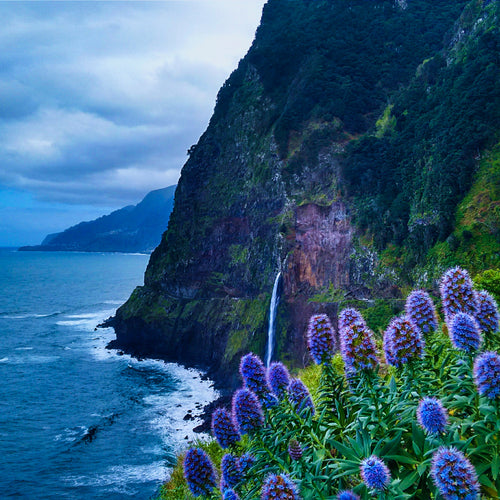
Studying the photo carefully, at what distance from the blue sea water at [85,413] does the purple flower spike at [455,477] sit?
119 ft

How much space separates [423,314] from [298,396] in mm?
1984

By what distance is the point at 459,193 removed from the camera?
139ft

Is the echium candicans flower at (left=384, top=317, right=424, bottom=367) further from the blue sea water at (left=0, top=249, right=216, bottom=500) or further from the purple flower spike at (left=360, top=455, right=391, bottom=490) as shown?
the blue sea water at (left=0, top=249, right=216, bottom=500)

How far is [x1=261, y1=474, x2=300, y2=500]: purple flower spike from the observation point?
4043 millimetres

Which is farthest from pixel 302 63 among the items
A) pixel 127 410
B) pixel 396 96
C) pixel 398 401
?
pixel 398 401

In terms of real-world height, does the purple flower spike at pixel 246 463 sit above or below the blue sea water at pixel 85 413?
above

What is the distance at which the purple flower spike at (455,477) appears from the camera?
3529mm

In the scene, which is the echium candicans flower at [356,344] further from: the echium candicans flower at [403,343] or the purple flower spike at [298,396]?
the purple flower spike at [298,396]

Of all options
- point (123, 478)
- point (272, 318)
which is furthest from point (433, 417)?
point (272, 318)

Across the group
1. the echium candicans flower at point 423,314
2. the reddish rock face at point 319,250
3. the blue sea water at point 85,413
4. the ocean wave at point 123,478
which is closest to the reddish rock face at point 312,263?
the reddish rock face at point 319,250

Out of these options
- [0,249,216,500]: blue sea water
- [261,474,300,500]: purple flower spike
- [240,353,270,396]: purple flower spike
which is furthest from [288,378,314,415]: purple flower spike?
[0,249,216,500]: blue sea water

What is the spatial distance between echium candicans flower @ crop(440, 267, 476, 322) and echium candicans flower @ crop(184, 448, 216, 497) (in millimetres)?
3686

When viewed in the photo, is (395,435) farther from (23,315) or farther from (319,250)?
(23,315)

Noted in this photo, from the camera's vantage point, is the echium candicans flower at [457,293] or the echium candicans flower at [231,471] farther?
the echium candicans flower at [231,471]
